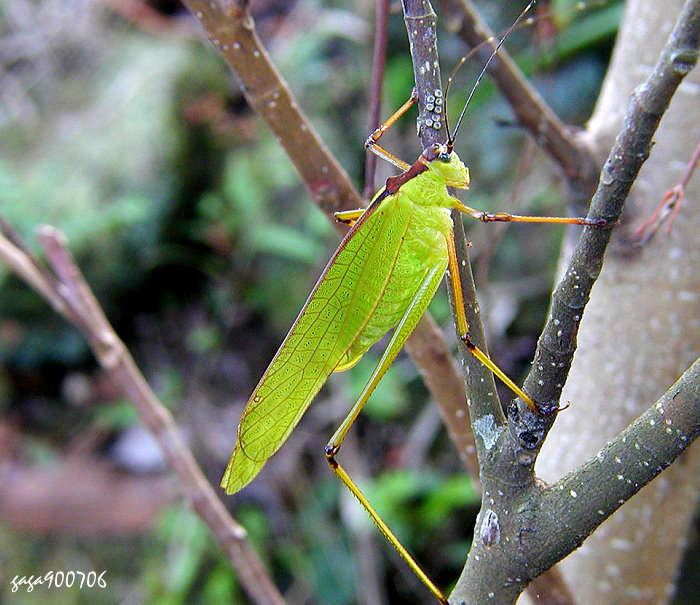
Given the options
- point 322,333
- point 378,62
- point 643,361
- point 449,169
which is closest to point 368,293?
point 322,333

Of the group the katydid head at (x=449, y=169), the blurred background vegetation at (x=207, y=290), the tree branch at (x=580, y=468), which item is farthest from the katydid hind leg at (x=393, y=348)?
the blurred background vegetation at (x=207, y=290)

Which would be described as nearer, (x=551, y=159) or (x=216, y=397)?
(x=551, y=159)

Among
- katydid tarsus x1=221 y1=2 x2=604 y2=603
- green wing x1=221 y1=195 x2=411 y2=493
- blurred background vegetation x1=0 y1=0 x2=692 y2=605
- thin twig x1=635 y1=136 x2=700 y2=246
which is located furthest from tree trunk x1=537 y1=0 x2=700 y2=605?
blurred background vegetation x1=0 y1=0 x2=692 y2=605

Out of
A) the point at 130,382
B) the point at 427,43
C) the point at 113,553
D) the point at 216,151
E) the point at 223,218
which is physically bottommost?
the point at 113,553

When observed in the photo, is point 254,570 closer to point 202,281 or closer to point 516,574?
point 516,574

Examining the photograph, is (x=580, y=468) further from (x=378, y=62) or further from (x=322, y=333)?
(x=378, y=62)

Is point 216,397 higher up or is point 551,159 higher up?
point 551,159

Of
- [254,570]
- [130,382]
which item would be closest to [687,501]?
[254,570]
